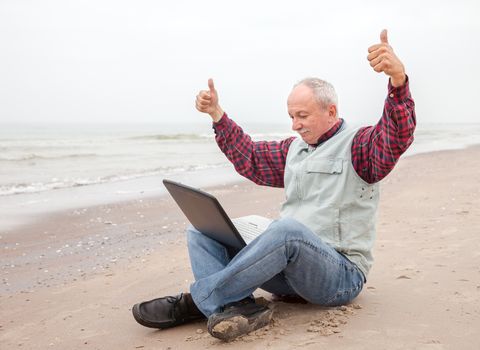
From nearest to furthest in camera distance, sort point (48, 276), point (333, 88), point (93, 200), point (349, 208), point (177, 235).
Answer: point (349, 208) → point (333, 88) → point (48, 276) → point (177, 235) → point (93, 200)

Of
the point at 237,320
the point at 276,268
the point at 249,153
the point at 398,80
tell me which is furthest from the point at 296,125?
the point at 237,320

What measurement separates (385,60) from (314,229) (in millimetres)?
937

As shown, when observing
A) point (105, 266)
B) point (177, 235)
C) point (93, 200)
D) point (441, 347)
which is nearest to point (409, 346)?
point (441, 347)

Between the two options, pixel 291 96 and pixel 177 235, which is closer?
pixel 291 96

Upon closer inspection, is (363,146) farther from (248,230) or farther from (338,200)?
(248,230)

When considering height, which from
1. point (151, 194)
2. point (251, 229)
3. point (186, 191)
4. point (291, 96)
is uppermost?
point (291, 96)

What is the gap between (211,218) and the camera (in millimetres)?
2723

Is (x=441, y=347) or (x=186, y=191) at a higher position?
(x=186, y=191)

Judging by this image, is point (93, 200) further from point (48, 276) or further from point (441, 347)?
point (441, 347)

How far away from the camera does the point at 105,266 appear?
5176 mm

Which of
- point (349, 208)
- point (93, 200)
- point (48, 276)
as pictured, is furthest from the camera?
point (93, 200)

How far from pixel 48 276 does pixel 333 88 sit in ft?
11.0

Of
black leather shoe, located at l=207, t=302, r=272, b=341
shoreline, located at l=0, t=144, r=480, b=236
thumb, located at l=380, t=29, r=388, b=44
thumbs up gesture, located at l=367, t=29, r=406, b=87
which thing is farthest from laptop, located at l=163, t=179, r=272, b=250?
shoreline, located at l=0, t=144, r=480, b=236

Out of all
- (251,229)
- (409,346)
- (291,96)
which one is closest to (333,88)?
(291,96)
